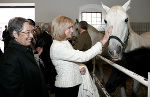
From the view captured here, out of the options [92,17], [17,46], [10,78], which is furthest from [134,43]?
[92,17]

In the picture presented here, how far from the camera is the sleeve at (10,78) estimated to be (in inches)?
73.2

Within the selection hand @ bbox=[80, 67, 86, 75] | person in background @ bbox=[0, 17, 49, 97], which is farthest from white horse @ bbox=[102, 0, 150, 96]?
person in background @ bbox=[0, 17, 49, 97]

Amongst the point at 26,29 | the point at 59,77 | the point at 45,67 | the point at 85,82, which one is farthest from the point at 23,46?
the point at 45,67

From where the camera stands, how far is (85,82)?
2.90 metres

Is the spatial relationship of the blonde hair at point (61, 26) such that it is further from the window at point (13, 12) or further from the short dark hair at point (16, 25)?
the window at point (13, 12)

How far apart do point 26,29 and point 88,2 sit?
475 inches

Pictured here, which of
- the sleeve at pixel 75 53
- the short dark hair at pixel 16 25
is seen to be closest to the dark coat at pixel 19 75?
the short dark hair at pixel 16 25

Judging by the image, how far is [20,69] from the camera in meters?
1.92

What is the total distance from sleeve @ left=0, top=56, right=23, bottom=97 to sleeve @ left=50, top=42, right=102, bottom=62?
77 cm

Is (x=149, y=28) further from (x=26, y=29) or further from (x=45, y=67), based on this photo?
(x=26, y=29)

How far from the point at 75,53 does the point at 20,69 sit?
0.79 meters

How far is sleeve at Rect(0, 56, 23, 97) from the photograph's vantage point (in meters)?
1.86

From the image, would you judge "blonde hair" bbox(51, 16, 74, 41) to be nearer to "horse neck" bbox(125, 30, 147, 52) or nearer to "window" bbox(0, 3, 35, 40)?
"horse neck" bbox(125, 30, 147, 52)

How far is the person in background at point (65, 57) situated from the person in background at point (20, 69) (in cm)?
60
